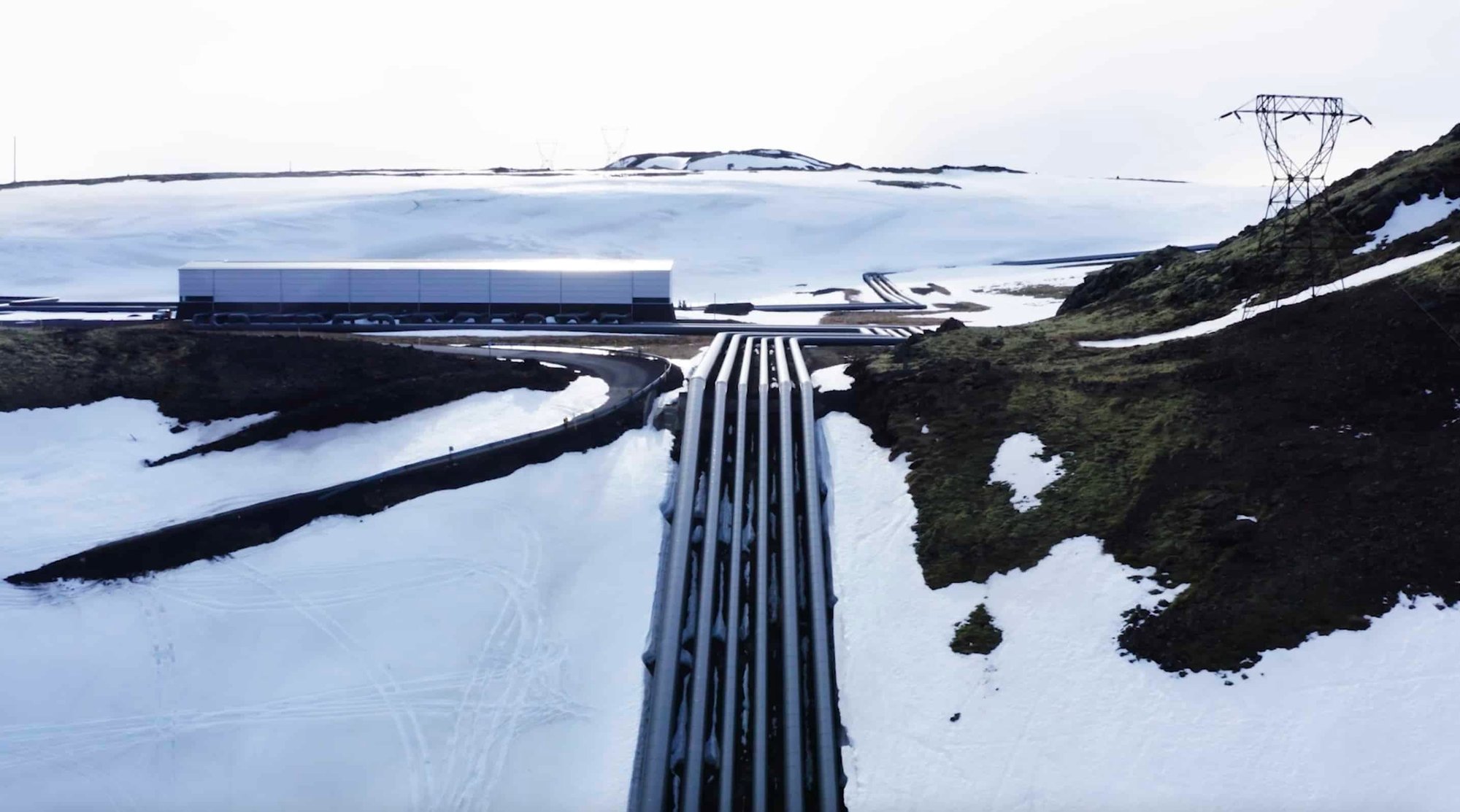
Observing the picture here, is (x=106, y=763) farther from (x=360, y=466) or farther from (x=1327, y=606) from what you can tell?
(x=1327, y=606)

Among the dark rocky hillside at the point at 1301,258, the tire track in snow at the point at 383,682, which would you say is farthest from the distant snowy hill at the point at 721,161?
the tire track in snow at the point at 383,682

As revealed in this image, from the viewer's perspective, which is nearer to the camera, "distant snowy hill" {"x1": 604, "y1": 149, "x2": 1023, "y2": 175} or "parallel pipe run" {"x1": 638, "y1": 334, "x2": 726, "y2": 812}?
"parallel pipe run" {"x1": 638, "y1": 334, "x2": 726, "y2": 812}

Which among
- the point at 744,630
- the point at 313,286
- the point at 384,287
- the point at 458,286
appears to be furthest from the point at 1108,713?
the point at 313,286

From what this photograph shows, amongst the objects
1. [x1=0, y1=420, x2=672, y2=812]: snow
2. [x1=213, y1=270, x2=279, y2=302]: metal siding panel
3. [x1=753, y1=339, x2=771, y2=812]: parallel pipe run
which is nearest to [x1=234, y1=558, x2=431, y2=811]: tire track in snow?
[x1=0, y1=420, x2=672, y2=812]: snow

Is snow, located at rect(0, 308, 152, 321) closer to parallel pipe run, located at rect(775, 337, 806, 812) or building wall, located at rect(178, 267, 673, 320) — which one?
building wall, located at rect(178, 267, 673, 320)

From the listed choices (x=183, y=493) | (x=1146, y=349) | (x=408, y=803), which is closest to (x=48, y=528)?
(x=183, y=493)

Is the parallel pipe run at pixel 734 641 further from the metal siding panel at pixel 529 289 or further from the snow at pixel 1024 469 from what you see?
the metal siding panel at pixel 529 289

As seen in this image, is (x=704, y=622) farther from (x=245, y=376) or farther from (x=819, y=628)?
(x=245, y=376)

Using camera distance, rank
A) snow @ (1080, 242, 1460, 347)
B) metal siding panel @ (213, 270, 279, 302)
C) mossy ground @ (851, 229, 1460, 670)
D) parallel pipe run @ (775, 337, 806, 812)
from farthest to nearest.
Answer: metal siding panel @ (213, 270, 279, 302) < snow @ (1080, 242, 1460, 347) < parallel pipe run @ (775, 337, 806, 812) < mossy ground @ (851, 229, 1460, 670)
